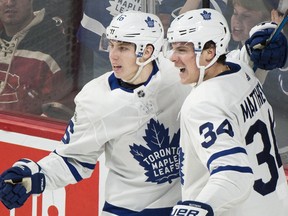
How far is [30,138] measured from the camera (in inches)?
202

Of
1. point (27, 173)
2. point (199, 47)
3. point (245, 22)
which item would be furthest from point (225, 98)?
point (245, 22)

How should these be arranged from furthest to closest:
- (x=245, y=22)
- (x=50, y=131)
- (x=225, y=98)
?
1. (x=50, y=131)
2. (x=245, y=22)
3. (x=225, y=98)

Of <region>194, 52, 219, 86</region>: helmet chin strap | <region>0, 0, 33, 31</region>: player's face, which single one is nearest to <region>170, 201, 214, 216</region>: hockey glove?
<region>194, 52, 219, 86</region>: helmet chin strap

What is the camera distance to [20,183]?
12.7 ft

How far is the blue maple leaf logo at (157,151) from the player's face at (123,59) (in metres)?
0.20

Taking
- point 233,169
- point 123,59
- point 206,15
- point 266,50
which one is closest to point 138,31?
point 123,59

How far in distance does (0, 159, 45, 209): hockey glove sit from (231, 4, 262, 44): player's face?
3.58 feet

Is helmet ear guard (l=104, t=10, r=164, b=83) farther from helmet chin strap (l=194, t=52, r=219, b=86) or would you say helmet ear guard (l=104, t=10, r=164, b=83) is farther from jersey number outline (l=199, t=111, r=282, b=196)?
jersey number outline (l=199, t=111, r=282, b=196)

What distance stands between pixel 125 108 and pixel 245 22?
87 centimetres

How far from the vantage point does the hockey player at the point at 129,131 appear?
3850 millimetres

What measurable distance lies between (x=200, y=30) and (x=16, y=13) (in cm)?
201

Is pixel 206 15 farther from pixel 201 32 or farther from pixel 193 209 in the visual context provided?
pixel 193 209

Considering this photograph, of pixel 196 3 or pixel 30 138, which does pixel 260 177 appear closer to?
pixel 196 3

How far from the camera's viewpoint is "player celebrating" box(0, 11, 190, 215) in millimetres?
3850
